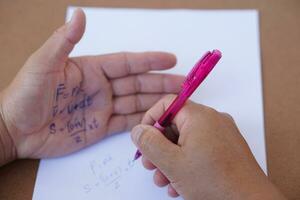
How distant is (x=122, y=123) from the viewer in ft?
2.21

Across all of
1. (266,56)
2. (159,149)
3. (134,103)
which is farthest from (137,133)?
(266,56)

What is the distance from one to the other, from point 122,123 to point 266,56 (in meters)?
0.33

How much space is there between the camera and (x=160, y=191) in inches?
23.9

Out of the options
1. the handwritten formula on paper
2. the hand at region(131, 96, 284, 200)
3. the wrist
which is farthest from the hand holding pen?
the wrist

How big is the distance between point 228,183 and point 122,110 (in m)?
0.28

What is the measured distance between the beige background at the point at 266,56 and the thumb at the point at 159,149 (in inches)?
8.8

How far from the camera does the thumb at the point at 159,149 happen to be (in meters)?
0.50

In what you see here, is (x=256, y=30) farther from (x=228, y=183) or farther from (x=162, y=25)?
(x=228, y=183)

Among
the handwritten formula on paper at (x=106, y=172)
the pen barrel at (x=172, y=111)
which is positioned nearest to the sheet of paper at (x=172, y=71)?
the handwritten formula on paper at (x=106, y=172)

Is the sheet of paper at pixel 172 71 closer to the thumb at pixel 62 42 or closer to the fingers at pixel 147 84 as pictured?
the fingers at pixel 147 84

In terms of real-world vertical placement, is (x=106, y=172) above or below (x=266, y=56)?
below

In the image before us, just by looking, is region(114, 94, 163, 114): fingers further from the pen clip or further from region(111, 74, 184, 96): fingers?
the pen clip

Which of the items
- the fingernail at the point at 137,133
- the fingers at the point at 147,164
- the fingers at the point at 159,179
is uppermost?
the fingernail at the point at 137,133

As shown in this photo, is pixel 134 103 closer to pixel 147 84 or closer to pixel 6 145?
pixel 147 84
